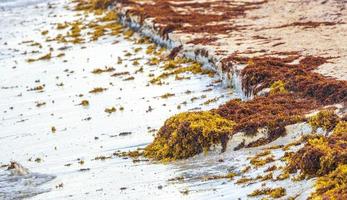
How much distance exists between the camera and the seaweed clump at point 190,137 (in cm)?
1878

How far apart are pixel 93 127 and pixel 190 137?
5.56 m

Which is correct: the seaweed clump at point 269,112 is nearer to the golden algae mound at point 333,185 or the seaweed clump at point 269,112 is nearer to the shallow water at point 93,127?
the shallow water at point 93,127

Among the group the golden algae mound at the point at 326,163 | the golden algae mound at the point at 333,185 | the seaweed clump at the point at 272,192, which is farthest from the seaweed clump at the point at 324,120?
the golden algae mound at the point at 333,185

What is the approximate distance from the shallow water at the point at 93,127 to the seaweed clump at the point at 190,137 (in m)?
0.32

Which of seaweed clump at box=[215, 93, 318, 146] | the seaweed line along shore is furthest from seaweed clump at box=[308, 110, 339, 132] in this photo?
seaweed clump at box=[215, 93, 318, 146]

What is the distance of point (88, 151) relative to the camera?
21047mm

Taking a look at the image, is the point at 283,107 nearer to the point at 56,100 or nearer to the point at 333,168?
the point at 333,168

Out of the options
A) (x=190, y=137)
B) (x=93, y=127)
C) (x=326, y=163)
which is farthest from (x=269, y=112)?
(x=93, y=127)

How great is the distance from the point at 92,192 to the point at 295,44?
1339cm

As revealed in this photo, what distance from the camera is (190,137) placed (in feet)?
61.9

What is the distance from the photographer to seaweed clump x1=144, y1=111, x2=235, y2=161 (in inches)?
739

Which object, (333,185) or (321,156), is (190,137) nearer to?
(321,156)

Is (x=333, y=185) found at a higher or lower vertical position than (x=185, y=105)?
higher

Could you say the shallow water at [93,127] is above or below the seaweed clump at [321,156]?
below
